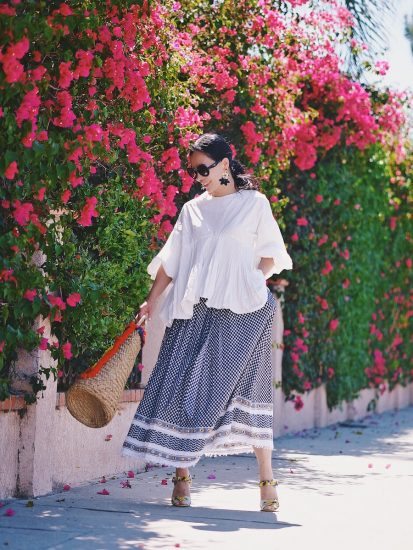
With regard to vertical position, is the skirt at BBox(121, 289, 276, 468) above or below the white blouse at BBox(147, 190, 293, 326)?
below

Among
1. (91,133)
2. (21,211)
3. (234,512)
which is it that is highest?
(91,133)

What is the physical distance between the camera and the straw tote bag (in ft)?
19.9

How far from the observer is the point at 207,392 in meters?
6.25

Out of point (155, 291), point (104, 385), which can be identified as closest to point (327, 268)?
point (155, 291)

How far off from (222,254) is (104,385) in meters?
0.89

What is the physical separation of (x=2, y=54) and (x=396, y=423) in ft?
27.4

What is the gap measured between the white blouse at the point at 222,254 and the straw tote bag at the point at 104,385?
288 mm

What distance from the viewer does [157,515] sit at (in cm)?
606

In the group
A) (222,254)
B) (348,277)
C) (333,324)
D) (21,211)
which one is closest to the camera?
(21,211)

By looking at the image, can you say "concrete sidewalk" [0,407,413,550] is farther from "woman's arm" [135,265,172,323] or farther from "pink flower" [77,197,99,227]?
"pink flower" [77,197,99,227]

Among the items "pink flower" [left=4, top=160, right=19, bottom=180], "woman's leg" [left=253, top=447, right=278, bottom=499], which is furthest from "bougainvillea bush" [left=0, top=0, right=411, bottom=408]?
"woman's leg" [left=253, top=447, right=278, bottom=499]

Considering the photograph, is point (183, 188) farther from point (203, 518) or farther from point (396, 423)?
point (396, 423)

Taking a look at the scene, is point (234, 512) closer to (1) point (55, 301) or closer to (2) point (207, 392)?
(2) point (207, 392)

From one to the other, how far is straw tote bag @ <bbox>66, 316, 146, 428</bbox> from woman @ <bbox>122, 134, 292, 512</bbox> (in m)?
0.18
